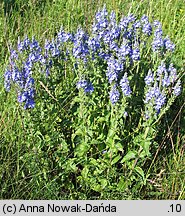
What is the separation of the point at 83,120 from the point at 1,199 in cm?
82

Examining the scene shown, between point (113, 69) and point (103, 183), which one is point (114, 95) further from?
point (103, 183)

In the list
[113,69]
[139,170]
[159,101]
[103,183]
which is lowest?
[103,183]

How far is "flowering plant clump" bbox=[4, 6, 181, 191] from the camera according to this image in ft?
8.90

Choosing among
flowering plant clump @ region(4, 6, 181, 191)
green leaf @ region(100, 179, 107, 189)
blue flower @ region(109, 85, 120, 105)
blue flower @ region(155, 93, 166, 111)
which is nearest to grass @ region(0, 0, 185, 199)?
green leaf @ region(100, 179, 107, 189)

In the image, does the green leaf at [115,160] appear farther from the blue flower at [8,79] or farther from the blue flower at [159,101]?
the blue flower at [8,79]

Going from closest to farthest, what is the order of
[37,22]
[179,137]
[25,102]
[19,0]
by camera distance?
[25,102] → [179,137] → [37,22] → [19,0]

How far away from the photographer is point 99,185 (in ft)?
9.52

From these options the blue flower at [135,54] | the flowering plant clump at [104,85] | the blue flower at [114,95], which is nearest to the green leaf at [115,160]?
the flowering plant clump at [104,85]

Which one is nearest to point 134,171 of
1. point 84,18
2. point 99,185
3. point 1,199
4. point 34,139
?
point 99,185

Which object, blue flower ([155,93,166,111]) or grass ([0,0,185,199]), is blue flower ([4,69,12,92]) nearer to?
grass ([0,0,185,199])

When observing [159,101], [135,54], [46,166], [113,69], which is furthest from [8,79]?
[159,101]

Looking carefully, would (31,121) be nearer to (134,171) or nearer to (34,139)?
(34,139)

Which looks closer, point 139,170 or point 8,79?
point 139,170

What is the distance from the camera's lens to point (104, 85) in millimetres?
2930
